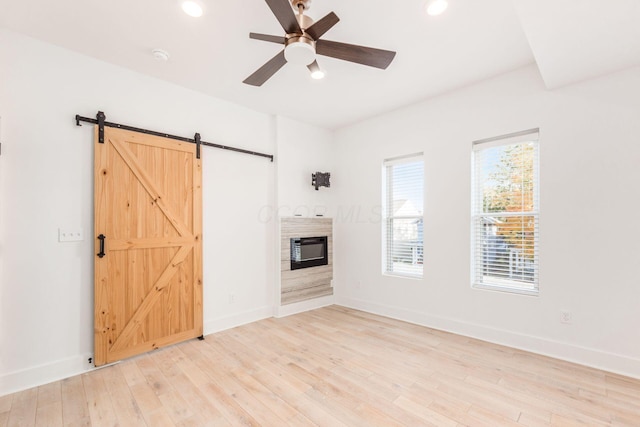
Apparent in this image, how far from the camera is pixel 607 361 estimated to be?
270 centimetres

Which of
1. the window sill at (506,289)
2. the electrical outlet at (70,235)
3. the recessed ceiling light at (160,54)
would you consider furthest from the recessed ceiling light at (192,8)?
the window sill at (506,289)

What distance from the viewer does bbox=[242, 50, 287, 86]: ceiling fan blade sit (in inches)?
89.6

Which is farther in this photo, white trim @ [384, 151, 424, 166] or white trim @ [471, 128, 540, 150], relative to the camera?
white trim @ [384, 151, 424, 166]

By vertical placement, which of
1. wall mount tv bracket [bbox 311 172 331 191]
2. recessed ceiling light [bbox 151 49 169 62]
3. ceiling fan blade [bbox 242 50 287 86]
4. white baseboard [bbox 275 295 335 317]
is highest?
recessed ceiling light [bbox 151 49 169 62]

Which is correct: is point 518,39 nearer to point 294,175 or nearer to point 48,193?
point 294,175

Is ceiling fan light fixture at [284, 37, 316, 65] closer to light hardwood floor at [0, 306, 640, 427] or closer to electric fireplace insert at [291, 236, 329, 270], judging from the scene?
light hardwood floor at [0, 306, 640, 427]

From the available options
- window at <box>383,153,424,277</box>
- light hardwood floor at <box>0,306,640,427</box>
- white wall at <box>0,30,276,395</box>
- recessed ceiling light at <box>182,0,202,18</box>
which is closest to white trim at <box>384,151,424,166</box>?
window at <box>383,153,424,277</box>

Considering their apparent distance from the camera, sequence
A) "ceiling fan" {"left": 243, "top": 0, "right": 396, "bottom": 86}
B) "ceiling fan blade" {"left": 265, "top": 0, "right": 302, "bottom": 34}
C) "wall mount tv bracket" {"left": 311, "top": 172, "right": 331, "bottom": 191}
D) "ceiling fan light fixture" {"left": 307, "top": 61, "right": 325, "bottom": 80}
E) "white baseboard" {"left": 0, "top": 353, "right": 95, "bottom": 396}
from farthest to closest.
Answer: "wall mount tv bracket" {"left": 311, "top": 172, "right": 331, "bottom": 191}, "white baseboard" {"left": 0, "top": 353, "right": 95, "bottom": 396}, "ceiling fan light fixture" {"left": 307, "top": 61, "right": 325, "bottom": 80}, "ceiling fan" {"left": 243, "top": 0, "right": 396, "bottom": 86}, "ceiling fan blade" {"left": 265, "top": 0, "right": 302, "bottom": 34}

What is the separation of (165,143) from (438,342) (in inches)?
151

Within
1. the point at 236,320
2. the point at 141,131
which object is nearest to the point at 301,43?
the point at 141,131

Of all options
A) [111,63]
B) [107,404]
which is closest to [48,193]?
[111,63]

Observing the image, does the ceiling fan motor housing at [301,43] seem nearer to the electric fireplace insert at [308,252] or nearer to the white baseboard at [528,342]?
the electric fireplace insert at [308,252]

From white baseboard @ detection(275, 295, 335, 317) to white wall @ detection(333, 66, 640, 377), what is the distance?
1.09m

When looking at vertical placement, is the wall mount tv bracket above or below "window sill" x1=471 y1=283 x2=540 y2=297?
above
